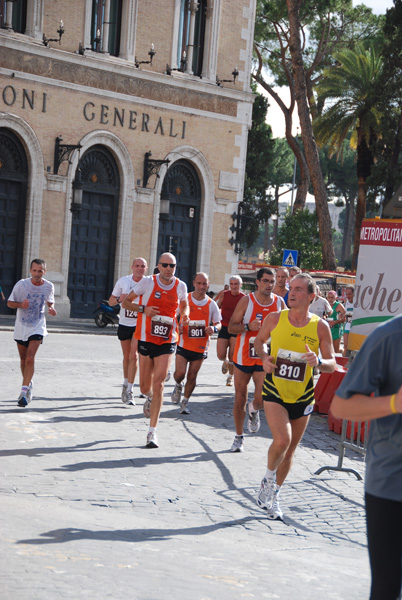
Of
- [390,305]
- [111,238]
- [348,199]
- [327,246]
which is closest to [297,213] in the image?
[327,246]

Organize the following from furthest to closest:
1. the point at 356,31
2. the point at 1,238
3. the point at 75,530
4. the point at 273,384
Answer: the point at 356,31
the point at 1,238
the point at 273,384
the point at 75,530

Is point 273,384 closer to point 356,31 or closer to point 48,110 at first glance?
point 48,110

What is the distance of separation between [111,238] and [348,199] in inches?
2195

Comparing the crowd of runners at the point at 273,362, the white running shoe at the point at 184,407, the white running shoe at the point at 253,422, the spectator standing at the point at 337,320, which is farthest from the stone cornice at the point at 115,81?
the white running shoe at the point at 253,422

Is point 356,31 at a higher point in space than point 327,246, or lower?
higher

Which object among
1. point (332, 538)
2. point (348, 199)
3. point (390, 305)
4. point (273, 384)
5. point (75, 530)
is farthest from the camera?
point (348, 199)

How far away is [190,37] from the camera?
29844 millimetres

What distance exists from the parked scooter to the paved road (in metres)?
13.0

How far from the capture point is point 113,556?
18.9ft

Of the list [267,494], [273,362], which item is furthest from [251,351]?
[267,494]

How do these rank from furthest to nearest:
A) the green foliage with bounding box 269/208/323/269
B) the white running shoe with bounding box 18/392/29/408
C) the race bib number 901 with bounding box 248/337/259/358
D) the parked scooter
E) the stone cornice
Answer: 1. the green foliage with bounding box 269/208/323/269
2. the parked scooter
3. the stone cornice
4. the white running shoe with bounding box 18/392/29/408
5. the race bib number 901 with bounding box 248/337/259/358

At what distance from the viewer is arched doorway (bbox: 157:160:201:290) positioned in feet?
97.4

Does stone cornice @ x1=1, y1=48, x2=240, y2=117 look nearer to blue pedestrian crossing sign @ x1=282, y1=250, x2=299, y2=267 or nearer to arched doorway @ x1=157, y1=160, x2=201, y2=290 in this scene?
arched doorway @ x1=157, y1=160, x2=201, y2=290

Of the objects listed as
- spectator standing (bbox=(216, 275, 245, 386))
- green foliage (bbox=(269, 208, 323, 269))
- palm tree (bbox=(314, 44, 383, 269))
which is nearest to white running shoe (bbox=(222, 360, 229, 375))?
spectator standing (bbox=(216, 275, 245, 386))
